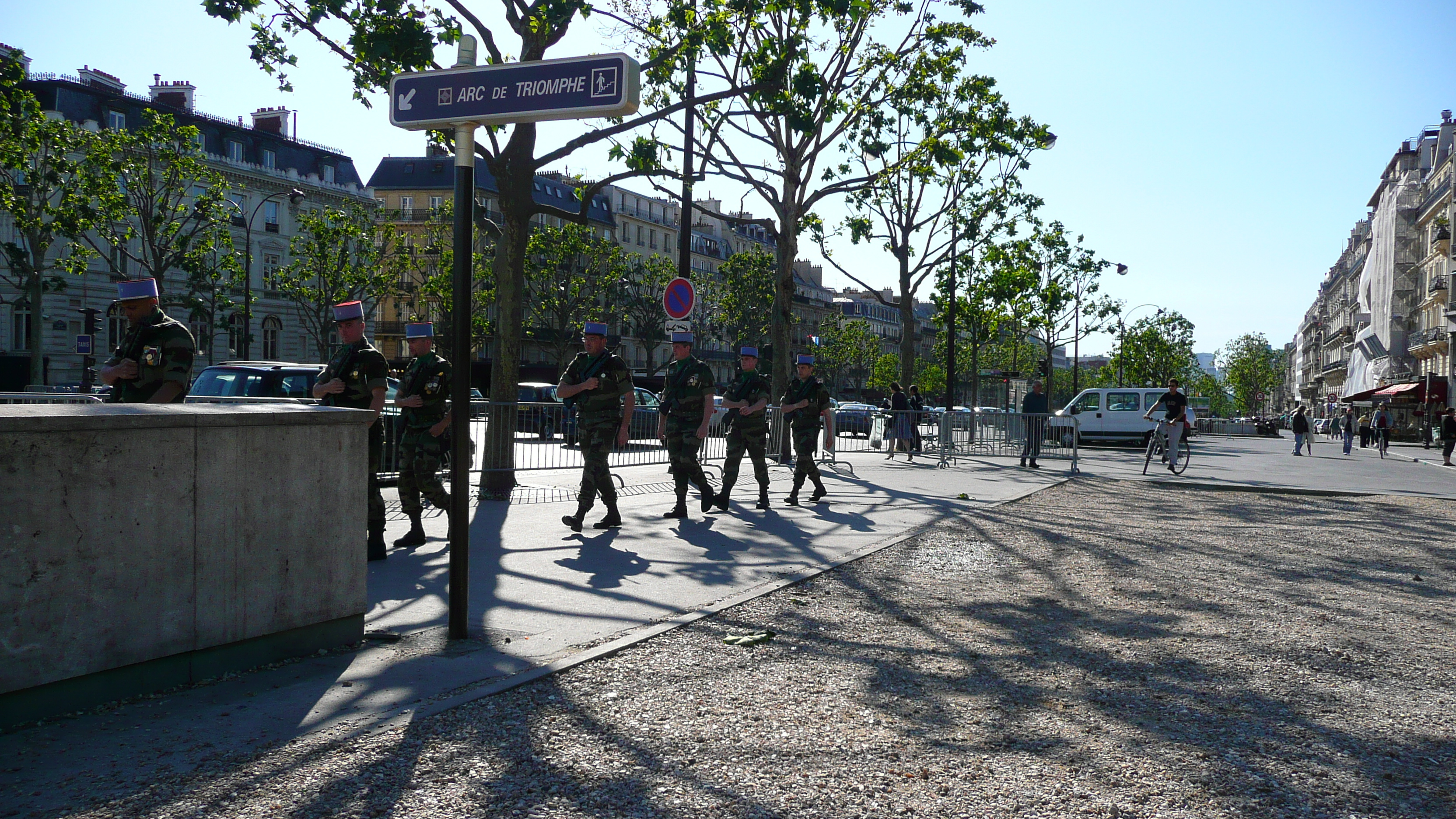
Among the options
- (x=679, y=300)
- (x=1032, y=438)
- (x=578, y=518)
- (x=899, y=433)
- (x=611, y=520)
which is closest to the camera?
(x=578, y=518)

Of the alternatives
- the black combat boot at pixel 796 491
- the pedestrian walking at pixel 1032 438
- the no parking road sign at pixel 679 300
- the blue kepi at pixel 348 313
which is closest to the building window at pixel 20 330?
the pedestrian walking at pixel 1032 438

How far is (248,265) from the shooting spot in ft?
143

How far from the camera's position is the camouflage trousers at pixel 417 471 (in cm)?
841

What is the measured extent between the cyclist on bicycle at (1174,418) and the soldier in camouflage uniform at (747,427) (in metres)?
11.4

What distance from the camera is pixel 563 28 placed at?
40.5 feet

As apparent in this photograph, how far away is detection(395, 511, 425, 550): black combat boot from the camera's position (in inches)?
329

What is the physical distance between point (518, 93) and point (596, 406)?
4.68 m

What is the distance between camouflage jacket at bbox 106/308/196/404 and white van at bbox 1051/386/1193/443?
33.5 meters

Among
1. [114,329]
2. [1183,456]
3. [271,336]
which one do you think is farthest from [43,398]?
[271,336]

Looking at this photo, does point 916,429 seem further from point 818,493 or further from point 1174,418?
point 818,493

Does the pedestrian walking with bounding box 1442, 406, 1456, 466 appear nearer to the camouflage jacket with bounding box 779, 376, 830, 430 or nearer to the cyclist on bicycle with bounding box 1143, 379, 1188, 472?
the cyclist on bicycle with bounding box 1143, 379, 1188, 472

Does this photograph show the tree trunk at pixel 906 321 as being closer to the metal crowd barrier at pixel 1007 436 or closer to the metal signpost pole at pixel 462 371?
the metal crowd barrier at pixel 1007 436

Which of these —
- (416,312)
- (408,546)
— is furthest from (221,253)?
(408,546)

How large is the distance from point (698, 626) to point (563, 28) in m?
8.66
